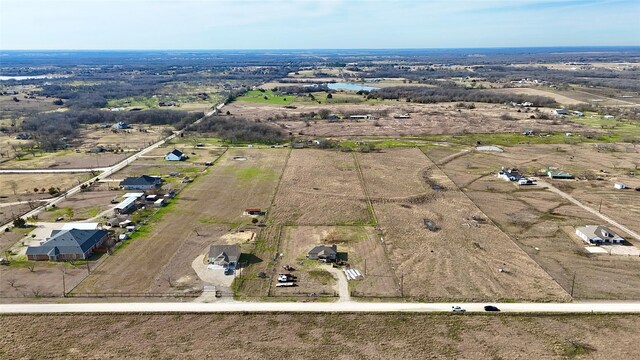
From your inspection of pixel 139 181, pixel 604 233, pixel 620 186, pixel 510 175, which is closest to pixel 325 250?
pixel 604 233

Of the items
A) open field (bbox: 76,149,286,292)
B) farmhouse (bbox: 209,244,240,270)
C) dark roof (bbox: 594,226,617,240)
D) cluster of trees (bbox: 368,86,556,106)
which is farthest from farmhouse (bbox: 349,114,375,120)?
farmhouse (bbox: 209,244,240,270)

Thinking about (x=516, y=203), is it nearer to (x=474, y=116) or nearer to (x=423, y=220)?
(x=423, y=220)

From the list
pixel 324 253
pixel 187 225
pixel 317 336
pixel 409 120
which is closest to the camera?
pixel 317 336

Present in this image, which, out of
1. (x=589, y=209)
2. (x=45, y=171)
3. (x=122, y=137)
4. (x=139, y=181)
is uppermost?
(x=122, y=137)

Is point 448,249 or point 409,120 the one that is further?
point 409,120

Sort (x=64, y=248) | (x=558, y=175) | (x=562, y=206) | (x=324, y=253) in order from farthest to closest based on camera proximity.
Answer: (x=558, y=175) < (x=562, y=206) < (x=64, y=248) < (x=324, y=253)

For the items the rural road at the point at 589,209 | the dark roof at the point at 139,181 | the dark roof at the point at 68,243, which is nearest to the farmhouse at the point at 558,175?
the rural road at the point at 589,209

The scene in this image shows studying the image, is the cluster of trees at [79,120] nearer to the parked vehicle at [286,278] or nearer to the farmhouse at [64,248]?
the farmhouse at [64,248]

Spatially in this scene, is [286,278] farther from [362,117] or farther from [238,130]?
[362,117]
